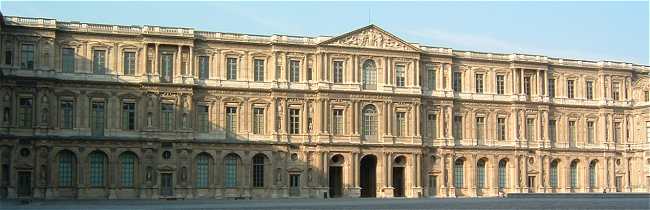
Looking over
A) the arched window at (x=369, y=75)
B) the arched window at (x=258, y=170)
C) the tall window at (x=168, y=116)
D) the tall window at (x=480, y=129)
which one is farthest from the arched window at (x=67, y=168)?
the tall window at (x=480, y=129)

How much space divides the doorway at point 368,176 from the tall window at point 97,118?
17.6 meters

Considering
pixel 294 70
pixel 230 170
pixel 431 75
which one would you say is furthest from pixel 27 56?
pixel 431 75

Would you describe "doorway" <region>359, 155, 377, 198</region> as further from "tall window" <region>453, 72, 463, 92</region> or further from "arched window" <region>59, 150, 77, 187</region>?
"arched window" <region>59, 150, 77, 187</region>

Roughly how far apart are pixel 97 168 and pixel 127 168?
183 cm

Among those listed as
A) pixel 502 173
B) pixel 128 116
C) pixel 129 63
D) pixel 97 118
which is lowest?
pixel 502 173

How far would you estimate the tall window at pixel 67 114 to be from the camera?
5978 cm

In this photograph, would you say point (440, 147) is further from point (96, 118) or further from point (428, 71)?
point (96, 118)

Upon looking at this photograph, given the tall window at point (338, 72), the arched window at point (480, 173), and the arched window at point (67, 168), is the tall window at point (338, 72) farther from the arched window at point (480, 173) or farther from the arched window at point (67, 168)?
the arched window at point (67, 168)

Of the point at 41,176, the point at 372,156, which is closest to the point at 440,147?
the point at 372,156

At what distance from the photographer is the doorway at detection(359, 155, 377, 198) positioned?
66500 mm

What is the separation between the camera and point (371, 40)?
66.5 metres

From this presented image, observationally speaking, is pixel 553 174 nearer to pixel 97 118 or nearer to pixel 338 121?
pixel 338 121

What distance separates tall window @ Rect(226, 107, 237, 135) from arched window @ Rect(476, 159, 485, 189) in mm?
A: 18333

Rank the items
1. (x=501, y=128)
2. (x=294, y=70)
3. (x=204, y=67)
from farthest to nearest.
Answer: (x=501, y=128)
(x=294, y=70)
(x=204, y=67)
